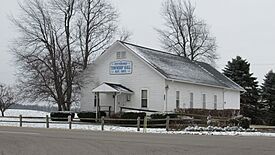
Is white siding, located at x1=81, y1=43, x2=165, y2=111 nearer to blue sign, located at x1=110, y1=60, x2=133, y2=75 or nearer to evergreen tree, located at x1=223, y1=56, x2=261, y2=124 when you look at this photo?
blue sign, located at x1=110, y1=60, x2=133, y2=75

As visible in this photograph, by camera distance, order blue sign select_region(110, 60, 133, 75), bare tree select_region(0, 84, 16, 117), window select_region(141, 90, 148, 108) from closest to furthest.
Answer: window select_region(141, 90, 148, 108) < blue sign select_region(110, 60, 133, 75) < bare tree select_region(0, 84, 16, 117)

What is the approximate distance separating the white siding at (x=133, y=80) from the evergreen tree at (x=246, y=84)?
25.1 m

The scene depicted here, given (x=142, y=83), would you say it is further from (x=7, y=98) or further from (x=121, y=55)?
(x=7, y=98)

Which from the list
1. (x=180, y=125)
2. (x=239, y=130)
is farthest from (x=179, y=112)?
(x=239, y=130)

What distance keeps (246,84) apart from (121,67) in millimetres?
28772

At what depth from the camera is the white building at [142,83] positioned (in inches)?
1585

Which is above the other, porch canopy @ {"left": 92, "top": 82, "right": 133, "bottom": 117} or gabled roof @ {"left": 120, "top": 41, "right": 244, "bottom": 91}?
gabled roof @ {"left": 120, "top": 41, "right": 244, "bottom": 91}

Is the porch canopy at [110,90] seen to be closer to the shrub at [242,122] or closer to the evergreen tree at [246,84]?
the shrub at [242,122]

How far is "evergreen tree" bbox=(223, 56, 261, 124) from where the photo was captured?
2512 inches

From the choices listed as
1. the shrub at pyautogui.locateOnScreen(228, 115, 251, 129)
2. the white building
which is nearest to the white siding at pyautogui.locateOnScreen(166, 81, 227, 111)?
the white building

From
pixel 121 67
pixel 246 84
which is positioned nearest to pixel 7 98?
pixel 121 67

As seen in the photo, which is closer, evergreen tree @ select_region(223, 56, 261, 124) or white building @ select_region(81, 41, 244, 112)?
white building @ select_region(81, 41, 244, 112)

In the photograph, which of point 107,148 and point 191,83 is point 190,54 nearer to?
point 191,83

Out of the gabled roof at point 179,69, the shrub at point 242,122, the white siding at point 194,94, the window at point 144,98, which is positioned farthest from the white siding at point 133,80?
the shrub at point 242,122
